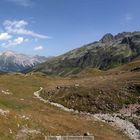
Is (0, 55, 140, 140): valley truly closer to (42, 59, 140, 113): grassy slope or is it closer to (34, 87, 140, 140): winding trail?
(42, 59, 140, 113): grassy slope

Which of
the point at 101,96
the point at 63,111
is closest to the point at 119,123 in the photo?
the point at 63,111

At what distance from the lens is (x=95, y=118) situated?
238 ft

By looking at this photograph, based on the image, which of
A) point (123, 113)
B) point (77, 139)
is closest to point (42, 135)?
point (77, 139)

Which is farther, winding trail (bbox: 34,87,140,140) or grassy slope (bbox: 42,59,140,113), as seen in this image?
grassy slope (bbox: 42,59,140,113)

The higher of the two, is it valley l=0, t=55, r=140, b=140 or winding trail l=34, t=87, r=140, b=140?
valley l=0, t=55, r=140, b=140

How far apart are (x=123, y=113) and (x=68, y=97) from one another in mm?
20165

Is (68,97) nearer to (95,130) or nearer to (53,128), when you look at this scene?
(95,130)

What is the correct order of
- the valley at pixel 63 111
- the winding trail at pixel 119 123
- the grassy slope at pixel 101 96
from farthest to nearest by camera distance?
the grassy slope at pixel 101 96
the winding trail at pixel 119 123
the valley at pixel 63 111

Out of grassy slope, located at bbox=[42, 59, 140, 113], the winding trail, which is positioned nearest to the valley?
grassy slope, located at bbox=[42, 59, 140, 113]

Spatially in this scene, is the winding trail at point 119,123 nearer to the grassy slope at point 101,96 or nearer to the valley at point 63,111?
the valley at point 63,111

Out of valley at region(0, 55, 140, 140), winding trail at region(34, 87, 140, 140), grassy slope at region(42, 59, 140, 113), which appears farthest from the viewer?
grassy slope at region(42, 59, 140, 113)

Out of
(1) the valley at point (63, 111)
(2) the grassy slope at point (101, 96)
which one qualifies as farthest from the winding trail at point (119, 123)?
(2) the grassy slope at point (101, 96)

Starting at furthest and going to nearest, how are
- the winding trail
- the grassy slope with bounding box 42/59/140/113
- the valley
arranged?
the grassy slope with bounding box 42/59/140/113 → the winding trail → the valley

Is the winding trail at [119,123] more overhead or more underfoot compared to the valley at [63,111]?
more underfoot
